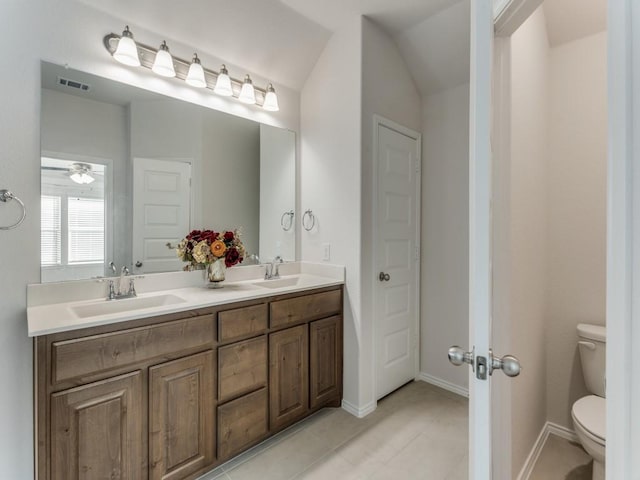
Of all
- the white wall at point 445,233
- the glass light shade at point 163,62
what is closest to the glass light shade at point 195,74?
the glass light shade at point 163,62

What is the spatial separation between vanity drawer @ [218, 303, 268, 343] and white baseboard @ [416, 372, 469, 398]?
1.72 meters

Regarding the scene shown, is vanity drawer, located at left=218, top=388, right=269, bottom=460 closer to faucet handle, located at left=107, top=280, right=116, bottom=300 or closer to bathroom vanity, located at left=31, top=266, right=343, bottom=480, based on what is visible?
bathroom vanity, located at left=31, top=266, right=343, bottom=480

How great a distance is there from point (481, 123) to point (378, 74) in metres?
1.79

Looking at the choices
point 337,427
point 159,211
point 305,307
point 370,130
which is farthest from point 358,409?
point 370,130

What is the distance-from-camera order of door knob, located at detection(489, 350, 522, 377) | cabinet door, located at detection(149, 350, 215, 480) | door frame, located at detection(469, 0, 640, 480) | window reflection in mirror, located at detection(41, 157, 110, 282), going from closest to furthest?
door frame, located at detection(469, 0, 640, 480) < door knob, located at detection(489, 350, 522, 377) < cabinet door, located at detection(149, 350, 215, 480) < window reflection in mirror, located at detection(41, 157, 110, 282)

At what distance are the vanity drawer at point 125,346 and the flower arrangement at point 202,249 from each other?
1.55 ft

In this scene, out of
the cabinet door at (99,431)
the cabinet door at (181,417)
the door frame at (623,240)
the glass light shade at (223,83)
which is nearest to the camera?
the door frame at (623,240)

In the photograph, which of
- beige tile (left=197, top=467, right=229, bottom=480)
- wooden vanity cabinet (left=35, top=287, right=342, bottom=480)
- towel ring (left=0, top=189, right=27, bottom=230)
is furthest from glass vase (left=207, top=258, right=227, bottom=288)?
beige tile (left=197, top=467, right=229, bottom=480)

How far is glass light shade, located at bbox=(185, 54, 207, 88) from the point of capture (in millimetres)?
1968

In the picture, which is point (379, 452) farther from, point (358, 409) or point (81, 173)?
point (81, 173)

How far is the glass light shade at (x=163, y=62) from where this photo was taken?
5.99 feet

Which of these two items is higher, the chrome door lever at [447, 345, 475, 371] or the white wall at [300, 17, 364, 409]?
the white wall at [300, 17, 364, 409]

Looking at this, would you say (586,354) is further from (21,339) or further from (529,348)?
(21,339)

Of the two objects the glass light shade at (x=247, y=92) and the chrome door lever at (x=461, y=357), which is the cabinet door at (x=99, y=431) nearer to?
the chrome door lever at (x=461, y=357)
